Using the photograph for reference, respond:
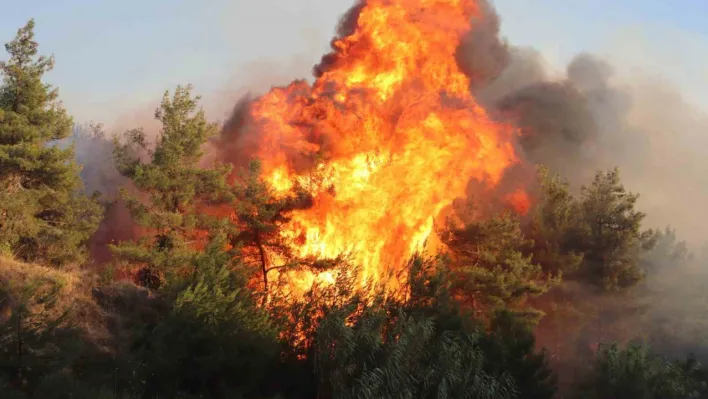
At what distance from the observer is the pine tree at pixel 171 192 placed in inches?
1199

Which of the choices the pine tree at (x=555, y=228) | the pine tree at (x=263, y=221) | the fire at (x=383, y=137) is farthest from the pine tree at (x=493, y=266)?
the pine tree at (x=263, y=221)

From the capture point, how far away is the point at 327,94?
130 ft

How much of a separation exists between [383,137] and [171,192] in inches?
539

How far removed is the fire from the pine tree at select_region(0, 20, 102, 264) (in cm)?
1099

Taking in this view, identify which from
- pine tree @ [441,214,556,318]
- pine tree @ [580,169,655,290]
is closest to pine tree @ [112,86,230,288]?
pine tree @ [441,214,556,318]

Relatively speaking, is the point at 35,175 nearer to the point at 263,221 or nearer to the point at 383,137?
the point at 263,221

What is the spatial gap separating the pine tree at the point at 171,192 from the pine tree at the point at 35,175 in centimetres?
302

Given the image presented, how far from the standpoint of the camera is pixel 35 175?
102ft

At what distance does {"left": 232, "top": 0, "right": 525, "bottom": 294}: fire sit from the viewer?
1438 inches

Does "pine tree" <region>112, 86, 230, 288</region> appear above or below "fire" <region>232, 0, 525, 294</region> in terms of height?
below

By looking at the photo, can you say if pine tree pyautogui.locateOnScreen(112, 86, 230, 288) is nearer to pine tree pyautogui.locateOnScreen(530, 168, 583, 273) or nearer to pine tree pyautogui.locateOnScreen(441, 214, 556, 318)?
pine tree pyautogui.locateOnScreen(441, 214, 556, 318)

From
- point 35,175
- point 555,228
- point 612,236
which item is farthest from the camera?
point 555,228

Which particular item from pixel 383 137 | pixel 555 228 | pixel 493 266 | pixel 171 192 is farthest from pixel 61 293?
pixel 555 228

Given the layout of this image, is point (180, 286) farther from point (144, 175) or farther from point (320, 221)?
point (320, 221)
